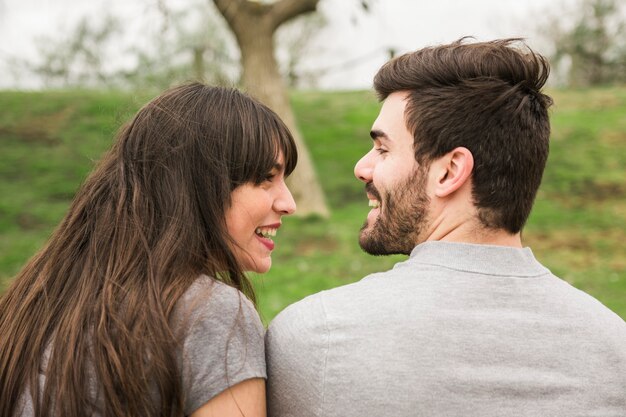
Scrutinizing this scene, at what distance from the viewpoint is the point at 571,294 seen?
6.60 feet

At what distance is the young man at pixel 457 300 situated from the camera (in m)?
1.79

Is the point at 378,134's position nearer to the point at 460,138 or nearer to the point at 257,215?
the point at 460,138

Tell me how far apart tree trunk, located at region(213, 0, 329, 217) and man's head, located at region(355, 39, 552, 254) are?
7.09m

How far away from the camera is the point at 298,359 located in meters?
1.90

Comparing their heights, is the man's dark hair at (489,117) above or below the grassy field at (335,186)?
above

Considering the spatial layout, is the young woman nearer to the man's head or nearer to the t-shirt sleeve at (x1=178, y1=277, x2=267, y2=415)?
the t-shirt sleeve at (x1=178, y1=277, x2=267, y2=415)

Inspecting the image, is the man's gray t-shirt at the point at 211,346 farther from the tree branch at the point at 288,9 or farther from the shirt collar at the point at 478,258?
the tree branch at the point at 288,9

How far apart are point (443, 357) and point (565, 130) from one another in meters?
12.2

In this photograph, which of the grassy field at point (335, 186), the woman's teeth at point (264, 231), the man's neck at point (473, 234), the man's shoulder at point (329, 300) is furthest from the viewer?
the grassy field at point (335, 186)

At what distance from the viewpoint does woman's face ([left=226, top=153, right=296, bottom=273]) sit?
2387 millimetres

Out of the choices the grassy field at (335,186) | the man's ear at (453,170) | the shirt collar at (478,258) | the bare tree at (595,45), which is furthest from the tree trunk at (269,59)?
the bare tree at (595,45)

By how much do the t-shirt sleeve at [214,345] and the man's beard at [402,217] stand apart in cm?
62

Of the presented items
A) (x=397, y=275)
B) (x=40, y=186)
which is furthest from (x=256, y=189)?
(x=40, y=186)

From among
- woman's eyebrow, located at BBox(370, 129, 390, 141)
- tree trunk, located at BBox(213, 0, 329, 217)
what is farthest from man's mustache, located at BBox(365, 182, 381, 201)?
tree trunk, located at BBox(213, 0, 329, 217)
